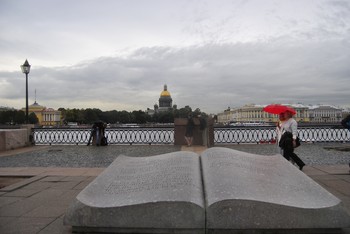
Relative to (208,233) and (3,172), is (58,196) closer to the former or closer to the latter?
(208,233)

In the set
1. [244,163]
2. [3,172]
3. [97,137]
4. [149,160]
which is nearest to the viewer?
[244,163]

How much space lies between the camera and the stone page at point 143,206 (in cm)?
303

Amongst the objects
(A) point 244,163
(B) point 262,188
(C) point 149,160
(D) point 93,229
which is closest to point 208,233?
(B) point 262,188

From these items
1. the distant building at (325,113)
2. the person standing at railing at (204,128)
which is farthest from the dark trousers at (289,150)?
the distant building at (325,113)

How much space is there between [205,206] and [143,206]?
23.3 inches

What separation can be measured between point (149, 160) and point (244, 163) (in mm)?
1417

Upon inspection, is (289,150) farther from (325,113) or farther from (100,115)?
(325,113)

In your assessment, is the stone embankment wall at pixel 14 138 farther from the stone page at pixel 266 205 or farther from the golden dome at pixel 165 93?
the golden dome at pixel 165 93

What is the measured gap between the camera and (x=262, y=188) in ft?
11.1

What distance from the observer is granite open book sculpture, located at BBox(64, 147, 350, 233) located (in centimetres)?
300

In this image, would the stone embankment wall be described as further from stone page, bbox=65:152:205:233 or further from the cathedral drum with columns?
the cathedral drum with columns

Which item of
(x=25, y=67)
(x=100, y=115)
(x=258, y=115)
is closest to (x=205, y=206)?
(x=25, y=67)

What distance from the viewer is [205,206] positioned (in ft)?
10.2

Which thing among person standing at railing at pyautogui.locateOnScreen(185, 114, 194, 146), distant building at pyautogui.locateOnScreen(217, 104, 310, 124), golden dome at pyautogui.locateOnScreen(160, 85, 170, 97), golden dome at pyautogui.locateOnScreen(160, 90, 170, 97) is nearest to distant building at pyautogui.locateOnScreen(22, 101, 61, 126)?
golden dome at pyautogui.locateOnScreen(160, 90, 170, 97)
